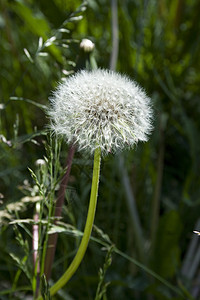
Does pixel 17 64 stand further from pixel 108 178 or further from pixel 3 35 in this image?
pixel 108 178

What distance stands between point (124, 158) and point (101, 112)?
0.66 meters

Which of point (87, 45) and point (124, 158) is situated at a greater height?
point (87, 45)

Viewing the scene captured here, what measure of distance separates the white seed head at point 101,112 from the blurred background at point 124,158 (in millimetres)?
Result: 125

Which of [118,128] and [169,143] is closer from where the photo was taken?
[118,128]

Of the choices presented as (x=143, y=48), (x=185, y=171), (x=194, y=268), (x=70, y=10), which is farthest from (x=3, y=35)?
(x=194, y=268)

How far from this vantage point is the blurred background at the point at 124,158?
1005 millimetres

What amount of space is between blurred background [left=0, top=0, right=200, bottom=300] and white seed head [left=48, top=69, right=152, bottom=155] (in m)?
0.13

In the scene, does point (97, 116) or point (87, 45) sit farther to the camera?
point (87, 45)

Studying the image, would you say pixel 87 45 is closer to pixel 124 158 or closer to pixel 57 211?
pixel 57 211

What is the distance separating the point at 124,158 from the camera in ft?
3.97

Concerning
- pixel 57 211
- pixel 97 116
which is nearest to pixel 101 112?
pixel 97 116

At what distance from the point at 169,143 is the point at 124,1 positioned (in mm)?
519

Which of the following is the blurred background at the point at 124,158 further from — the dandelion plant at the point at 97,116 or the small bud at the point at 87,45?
the dandelion plant at the point at 97,116

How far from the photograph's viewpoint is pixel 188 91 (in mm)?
1521
